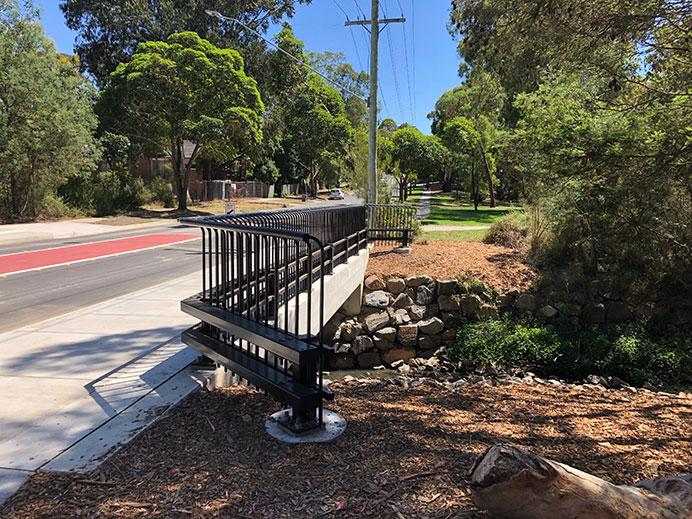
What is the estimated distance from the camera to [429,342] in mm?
11383

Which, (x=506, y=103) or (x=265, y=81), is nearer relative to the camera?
(x=506, y=103)

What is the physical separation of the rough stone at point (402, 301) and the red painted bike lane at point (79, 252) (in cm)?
844

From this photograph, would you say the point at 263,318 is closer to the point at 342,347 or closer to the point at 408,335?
the point at 342,347

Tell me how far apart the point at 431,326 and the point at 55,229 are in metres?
17.4

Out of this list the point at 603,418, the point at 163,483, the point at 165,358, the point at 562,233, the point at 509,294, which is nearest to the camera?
the point at 163,483

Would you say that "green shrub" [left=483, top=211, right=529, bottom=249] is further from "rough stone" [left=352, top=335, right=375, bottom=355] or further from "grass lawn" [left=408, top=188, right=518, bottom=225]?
"rough stone" [left=352, top=335, right=375, bottom=355]

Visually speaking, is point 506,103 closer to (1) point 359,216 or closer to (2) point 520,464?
(1) point 359,216

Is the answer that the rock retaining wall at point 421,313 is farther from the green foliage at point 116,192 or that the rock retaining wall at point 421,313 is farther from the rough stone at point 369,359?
the green foliage at point 116,192

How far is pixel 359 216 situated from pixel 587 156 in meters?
5.07

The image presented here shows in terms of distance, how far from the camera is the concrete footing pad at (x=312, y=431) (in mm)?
3506

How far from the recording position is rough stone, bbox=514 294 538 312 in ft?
38.6

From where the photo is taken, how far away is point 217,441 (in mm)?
3502

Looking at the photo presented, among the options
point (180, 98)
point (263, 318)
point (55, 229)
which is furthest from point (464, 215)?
point (263, 318)

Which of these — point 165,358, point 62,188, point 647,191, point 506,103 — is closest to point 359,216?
point 647,191
